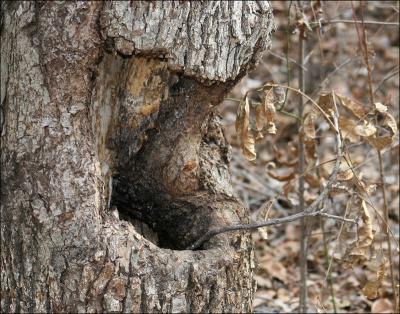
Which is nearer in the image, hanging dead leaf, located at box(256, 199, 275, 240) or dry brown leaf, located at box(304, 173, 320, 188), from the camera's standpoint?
hanging dead leaf, located at box(256, 199, 275, 240)

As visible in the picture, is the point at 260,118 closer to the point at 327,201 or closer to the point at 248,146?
the point at 248,146

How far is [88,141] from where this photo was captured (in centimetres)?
250

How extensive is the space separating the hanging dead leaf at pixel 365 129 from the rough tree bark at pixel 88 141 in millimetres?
760

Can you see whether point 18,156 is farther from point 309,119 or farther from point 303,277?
point 303,277

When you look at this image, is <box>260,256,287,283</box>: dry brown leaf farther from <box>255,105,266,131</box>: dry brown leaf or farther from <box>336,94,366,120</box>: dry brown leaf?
<box>255,105,266,131</box>: dry brown leaf

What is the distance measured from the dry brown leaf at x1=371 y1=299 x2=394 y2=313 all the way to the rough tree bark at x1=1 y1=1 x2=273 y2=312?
1.75 metres

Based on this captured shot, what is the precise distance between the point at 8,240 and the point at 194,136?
76cm

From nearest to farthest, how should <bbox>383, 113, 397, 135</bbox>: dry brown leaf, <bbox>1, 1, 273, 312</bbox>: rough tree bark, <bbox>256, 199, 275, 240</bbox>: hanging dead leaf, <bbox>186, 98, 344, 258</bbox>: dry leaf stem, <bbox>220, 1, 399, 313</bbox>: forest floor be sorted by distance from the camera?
<bbox>1, 1, 273, 312</bbox>: rough tree bark, <bbox>186, 98, 344, 258</bbox>: dry leaf stem, <bbox>256, 199, 275, 240</bbox>: hanging dead leaf, <bbox>383, 113, 397, 135</bbox>: dry brown leaf, <bbox>220, 1, 399, 313</bbox>: forest floor

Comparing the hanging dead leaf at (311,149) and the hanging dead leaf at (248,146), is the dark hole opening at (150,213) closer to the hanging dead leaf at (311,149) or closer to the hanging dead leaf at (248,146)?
the hanging dead leaf at (248,146)

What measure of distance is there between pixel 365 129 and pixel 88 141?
3.93ft

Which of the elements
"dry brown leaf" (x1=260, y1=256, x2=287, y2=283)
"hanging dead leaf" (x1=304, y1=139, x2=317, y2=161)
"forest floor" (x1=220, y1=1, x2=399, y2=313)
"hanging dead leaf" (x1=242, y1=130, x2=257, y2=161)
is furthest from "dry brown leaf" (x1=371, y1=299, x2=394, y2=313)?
"hanging dead leaf" (x1=242, y1=130, x2=257, y2=161)

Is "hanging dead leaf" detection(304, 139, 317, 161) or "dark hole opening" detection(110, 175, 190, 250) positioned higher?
"hanging dead leaf" detection(304, 139, 317, 161)

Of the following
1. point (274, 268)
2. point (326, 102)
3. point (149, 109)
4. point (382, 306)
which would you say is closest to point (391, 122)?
point (326, 102)

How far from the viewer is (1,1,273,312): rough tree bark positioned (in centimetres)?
Result: 237
